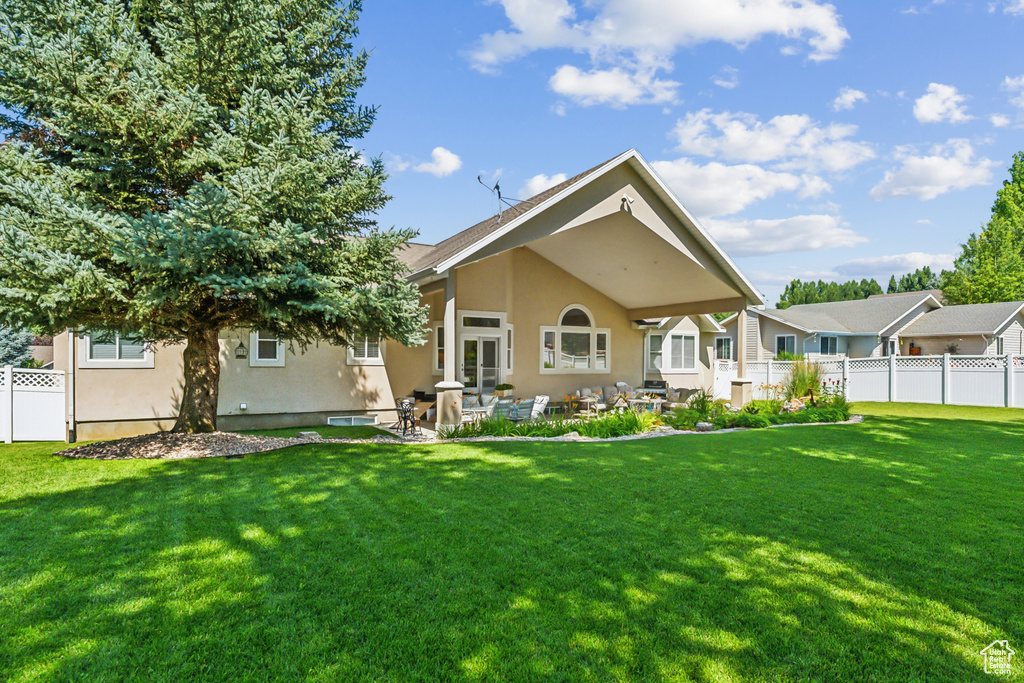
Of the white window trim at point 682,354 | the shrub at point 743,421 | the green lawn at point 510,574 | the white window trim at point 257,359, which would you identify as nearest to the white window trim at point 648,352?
the white window trim at point 682,354

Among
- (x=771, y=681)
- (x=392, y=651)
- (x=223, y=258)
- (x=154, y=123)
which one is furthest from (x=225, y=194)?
(x=771, y=681)

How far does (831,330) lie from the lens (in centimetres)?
2873

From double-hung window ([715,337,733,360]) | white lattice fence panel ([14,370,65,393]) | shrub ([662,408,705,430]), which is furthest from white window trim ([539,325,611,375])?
double-hung window ([715,337,733,360])

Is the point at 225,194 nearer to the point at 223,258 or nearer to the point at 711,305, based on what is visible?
the point at 223,258

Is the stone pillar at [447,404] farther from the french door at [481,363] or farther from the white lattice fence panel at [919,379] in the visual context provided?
the white lattice fence panel at [919,379]

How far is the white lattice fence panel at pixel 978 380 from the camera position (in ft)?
53.1

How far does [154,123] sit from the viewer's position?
311 inches

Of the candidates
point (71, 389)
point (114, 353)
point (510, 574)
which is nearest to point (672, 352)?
point (510, 574)

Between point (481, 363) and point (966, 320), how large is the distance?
29.9 meters

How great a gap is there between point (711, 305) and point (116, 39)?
14.5m

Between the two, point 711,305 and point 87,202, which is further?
point 711,305

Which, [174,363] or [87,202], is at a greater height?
[87,202]

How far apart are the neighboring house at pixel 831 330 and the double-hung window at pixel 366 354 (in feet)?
69.3

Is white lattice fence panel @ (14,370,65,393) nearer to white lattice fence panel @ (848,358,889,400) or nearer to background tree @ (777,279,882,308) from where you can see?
white lattice fence panel @ (848,358,889,400)
